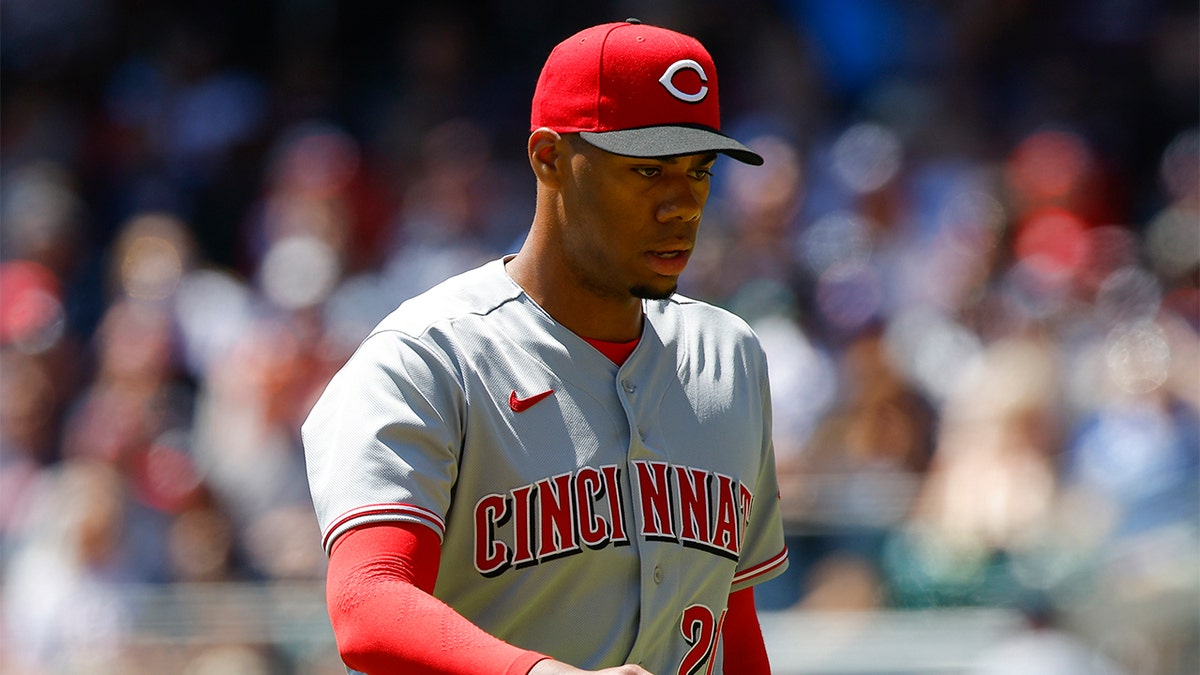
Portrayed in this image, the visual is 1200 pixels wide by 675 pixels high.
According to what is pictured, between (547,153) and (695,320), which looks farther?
(695,320)

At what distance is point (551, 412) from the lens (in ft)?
7.93

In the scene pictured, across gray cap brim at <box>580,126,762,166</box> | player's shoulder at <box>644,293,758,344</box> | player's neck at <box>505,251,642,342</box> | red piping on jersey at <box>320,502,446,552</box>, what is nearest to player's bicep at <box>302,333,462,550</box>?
red piping on jersey at <box>320,502,446,552</box>

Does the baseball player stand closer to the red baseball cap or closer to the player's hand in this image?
the red baseball cap

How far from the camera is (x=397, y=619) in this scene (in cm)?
206

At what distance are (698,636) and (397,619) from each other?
623 mm

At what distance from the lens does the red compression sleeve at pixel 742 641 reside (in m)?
2.72

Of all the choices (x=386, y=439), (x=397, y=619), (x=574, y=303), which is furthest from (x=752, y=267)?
(x=397, y=619)

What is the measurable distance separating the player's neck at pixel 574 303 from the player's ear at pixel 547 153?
0.46 feet

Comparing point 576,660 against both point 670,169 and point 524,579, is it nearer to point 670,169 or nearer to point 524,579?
point 524,579

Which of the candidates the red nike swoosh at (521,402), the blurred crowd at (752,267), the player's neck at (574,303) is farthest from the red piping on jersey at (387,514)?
the blurred crowd at (752,267)

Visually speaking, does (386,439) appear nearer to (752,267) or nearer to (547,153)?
(547,153)

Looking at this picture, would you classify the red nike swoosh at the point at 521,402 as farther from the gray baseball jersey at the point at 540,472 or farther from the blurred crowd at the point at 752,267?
the blurred crowd at the point at 752,267

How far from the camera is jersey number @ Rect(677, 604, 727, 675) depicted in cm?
251

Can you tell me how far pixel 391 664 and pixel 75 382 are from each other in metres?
6.24
